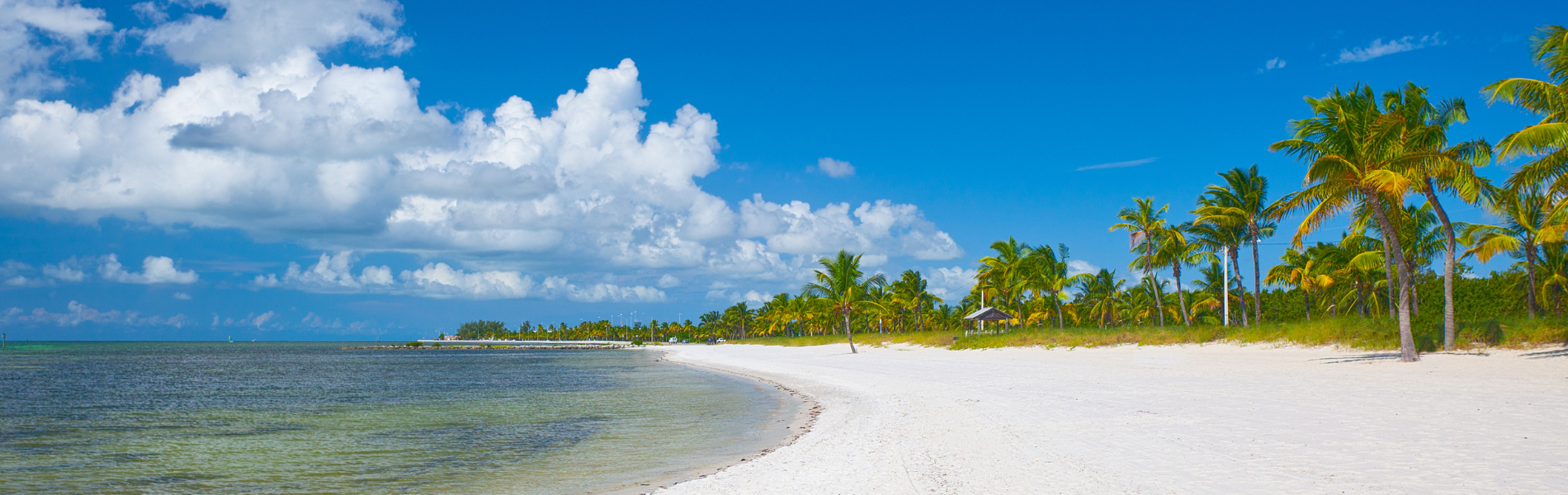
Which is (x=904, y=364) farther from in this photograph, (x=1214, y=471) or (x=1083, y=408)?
(x=1214, y=471)

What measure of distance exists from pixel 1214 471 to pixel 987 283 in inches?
2053

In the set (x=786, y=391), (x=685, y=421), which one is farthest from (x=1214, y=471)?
(x=786, y=391)

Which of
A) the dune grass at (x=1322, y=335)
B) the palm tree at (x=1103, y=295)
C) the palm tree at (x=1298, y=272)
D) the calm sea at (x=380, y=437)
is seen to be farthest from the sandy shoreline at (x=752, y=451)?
the palm tree at (x=1103, y=295)

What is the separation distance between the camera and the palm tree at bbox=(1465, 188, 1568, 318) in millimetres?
19900

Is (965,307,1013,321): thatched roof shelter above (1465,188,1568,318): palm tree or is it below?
below

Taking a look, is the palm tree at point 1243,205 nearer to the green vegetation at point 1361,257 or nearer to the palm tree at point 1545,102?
the green vegetation at point 1361,257

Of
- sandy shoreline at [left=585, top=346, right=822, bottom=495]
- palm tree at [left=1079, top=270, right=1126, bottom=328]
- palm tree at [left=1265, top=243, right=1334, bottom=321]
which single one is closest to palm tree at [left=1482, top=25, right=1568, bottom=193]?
sandy shoreline at [left=585, top=346, right=822, bottom=495]

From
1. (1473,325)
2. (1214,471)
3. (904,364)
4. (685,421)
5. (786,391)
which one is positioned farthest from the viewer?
(904,364)

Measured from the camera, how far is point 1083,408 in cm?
1338

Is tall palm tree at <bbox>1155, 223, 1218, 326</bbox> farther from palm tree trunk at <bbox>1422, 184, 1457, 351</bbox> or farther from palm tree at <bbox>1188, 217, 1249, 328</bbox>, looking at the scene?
palm tree trunk at <bbox>1422, 184, 1457, 351</bbox>

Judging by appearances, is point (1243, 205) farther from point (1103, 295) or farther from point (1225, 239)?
point (1103, 295)

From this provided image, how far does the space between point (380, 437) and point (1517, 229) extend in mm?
40786

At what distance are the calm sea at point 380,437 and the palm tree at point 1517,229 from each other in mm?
19748

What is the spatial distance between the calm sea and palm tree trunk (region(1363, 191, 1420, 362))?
15.5m
